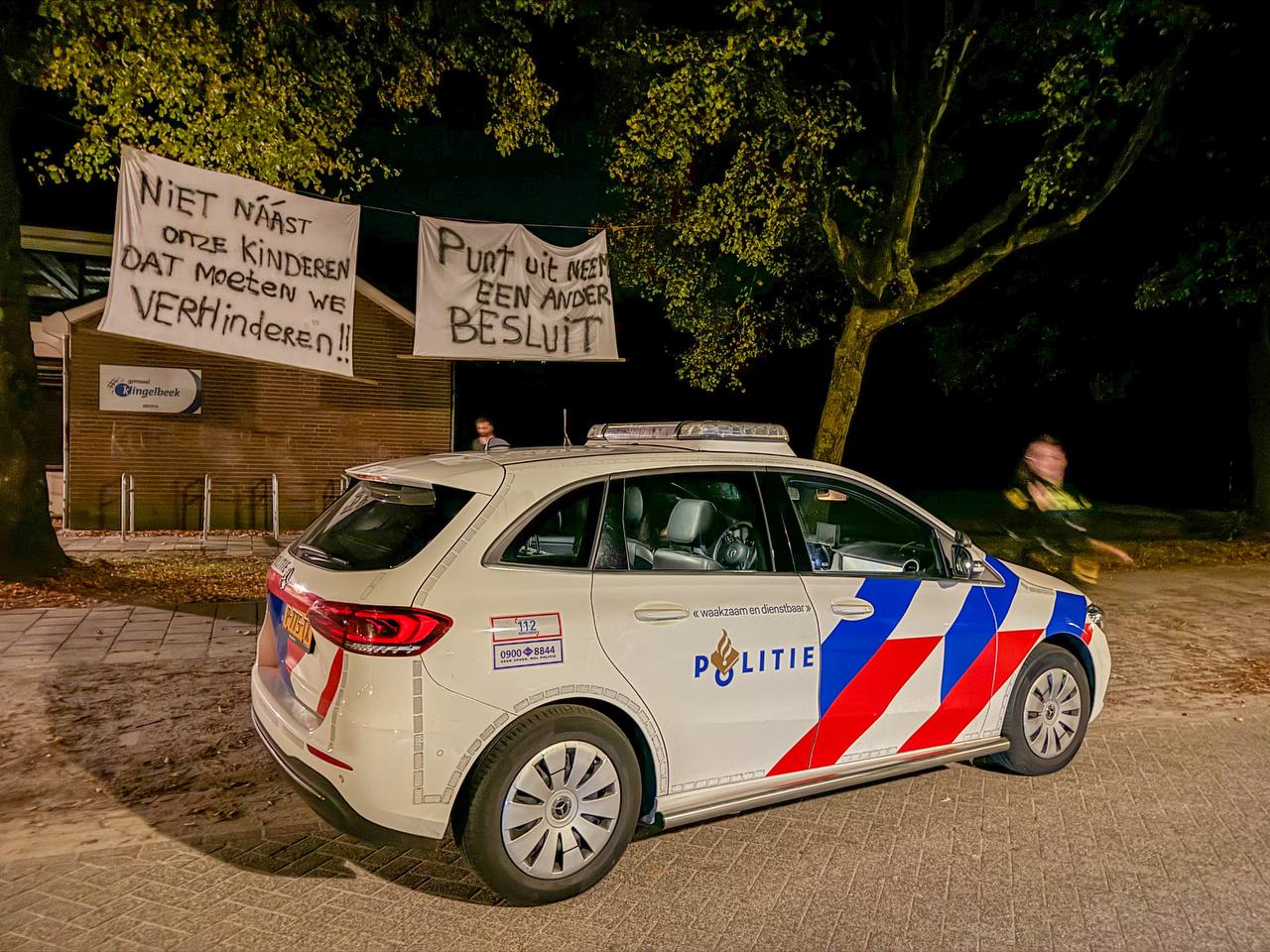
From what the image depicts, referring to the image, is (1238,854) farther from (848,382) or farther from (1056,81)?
(1056,81)

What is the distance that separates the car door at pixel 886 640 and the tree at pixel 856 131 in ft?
21.5

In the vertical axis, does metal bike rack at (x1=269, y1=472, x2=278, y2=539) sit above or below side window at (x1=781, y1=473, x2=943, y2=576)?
below

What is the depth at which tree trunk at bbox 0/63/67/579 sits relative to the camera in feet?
30.7

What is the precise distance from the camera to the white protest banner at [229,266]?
8.77 m

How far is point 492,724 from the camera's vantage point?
345 centimetres

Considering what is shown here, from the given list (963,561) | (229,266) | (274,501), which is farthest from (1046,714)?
(274,501)

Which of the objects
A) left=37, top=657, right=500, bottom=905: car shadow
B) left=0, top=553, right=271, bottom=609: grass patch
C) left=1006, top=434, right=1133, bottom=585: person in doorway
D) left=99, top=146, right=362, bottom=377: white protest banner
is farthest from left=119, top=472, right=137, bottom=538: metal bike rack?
left=1006, top=434, right=1133, bottom=585: person in doorway

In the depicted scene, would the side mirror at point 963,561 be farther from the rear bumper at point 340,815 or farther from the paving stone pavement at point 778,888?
the rear bumper at point 340,815

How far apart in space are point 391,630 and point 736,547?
Answer: 1.76 metres

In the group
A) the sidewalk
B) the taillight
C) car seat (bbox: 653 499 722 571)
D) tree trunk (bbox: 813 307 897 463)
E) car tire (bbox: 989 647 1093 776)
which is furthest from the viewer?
the sidewalk

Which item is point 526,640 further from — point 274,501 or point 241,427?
point 241,427

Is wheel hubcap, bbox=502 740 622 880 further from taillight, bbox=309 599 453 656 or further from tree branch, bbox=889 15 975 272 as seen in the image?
tree branch, bbox=889 15 975 272

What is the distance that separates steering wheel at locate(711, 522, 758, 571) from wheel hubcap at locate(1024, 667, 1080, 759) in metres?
1.84

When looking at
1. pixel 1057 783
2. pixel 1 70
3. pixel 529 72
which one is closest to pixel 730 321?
pixel 529 72
